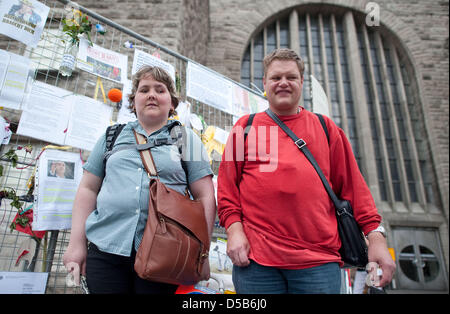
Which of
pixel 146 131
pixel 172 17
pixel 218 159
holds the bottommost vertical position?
pixel 146 131

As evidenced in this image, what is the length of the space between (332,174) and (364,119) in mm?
9899

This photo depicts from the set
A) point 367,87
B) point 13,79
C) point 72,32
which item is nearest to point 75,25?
point 72,32

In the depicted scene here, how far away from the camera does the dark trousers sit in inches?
49.9

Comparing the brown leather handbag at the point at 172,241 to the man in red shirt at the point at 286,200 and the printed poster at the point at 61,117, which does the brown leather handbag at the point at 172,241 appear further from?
the printed poster at the point at 61,117

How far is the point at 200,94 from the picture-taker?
317 cm

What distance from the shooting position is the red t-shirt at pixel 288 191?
124cm

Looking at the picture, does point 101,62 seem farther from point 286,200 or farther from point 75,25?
point 286,200

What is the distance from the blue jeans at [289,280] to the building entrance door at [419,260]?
9.60 metres

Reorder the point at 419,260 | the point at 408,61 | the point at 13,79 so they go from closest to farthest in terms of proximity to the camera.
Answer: the point at 13,79
the point at 419,260
the point at 408,61

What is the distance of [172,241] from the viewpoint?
1228 millimetres

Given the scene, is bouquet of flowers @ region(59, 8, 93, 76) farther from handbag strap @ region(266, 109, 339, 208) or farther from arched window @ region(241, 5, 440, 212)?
arched window @ region(241, 5, 440, 212)

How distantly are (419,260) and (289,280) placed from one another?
10232mm
